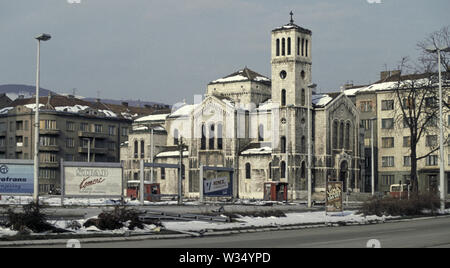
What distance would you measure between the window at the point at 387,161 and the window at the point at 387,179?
5.70 feet

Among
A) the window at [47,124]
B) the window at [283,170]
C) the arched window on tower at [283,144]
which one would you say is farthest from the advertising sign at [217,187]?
the window at [47,124]

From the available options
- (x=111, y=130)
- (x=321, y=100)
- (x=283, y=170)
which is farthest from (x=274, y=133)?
(x=111, y=130)

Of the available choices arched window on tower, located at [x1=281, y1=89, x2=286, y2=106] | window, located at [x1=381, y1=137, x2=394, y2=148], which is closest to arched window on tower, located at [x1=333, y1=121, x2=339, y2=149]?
arched window on tower, located at [x1=281, y1=89, x2=286, y2=106]

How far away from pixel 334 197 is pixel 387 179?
75963 mm

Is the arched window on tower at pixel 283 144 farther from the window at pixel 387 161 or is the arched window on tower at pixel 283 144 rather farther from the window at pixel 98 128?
the window at pixel 98 128

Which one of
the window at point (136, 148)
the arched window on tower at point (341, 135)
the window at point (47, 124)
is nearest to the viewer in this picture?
the arched window on tower at point (341, 135)

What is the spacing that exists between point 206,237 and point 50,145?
10224 centimetres

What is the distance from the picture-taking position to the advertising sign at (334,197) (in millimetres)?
43562

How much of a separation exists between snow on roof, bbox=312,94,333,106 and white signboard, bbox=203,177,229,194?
43132mm

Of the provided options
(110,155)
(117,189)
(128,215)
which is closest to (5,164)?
(117,189)

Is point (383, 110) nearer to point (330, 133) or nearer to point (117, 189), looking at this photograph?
point (330, 133)

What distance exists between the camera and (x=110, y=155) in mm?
137125

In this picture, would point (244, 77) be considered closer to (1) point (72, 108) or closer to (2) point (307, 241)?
(1) point (72, 108)

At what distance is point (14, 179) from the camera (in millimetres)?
54562
